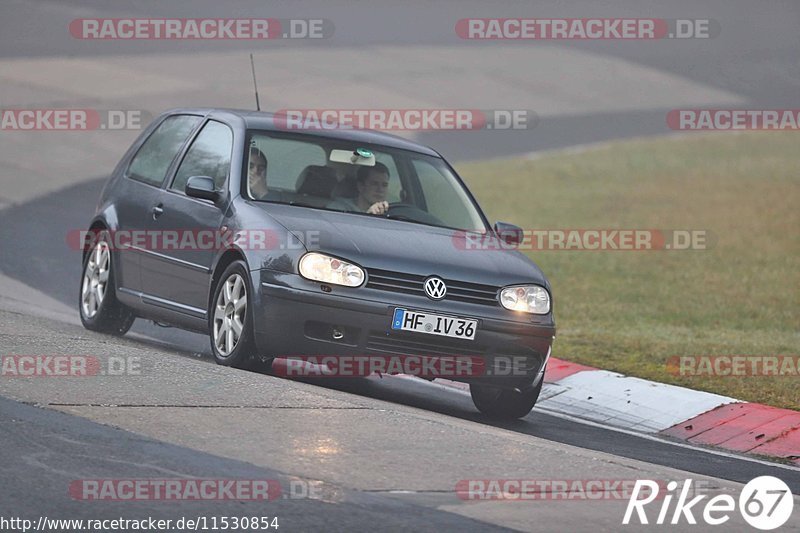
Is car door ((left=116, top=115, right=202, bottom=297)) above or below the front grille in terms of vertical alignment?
above

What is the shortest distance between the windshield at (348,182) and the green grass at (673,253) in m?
2.48

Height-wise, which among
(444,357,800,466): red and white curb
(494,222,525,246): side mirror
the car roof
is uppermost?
the car roof

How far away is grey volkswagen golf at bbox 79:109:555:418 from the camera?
9375 mm

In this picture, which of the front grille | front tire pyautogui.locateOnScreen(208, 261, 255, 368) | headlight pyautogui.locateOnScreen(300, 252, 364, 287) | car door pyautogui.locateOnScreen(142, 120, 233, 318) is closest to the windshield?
car door pyautogui.locateOnScreen(142, 120, 233, 318)

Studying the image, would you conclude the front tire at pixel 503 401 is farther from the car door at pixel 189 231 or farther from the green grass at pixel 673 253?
the green grass at pixel 673 253

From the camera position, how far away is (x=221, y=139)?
425 inches

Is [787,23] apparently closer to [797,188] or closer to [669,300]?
[797,188]

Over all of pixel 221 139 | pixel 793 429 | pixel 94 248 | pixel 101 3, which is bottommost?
pixel 793 429

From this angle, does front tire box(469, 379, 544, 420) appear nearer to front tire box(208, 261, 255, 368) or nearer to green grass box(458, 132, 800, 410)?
front tire box(208, 261, 255, 368)

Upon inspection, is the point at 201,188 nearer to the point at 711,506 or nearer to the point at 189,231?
the point at 189,231

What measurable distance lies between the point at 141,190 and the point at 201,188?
1.27m

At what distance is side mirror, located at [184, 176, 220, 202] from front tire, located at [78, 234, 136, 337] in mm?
1458

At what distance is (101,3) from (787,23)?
1612 centimetres

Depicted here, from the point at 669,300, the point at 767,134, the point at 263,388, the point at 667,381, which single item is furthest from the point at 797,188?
the point at 263,388
